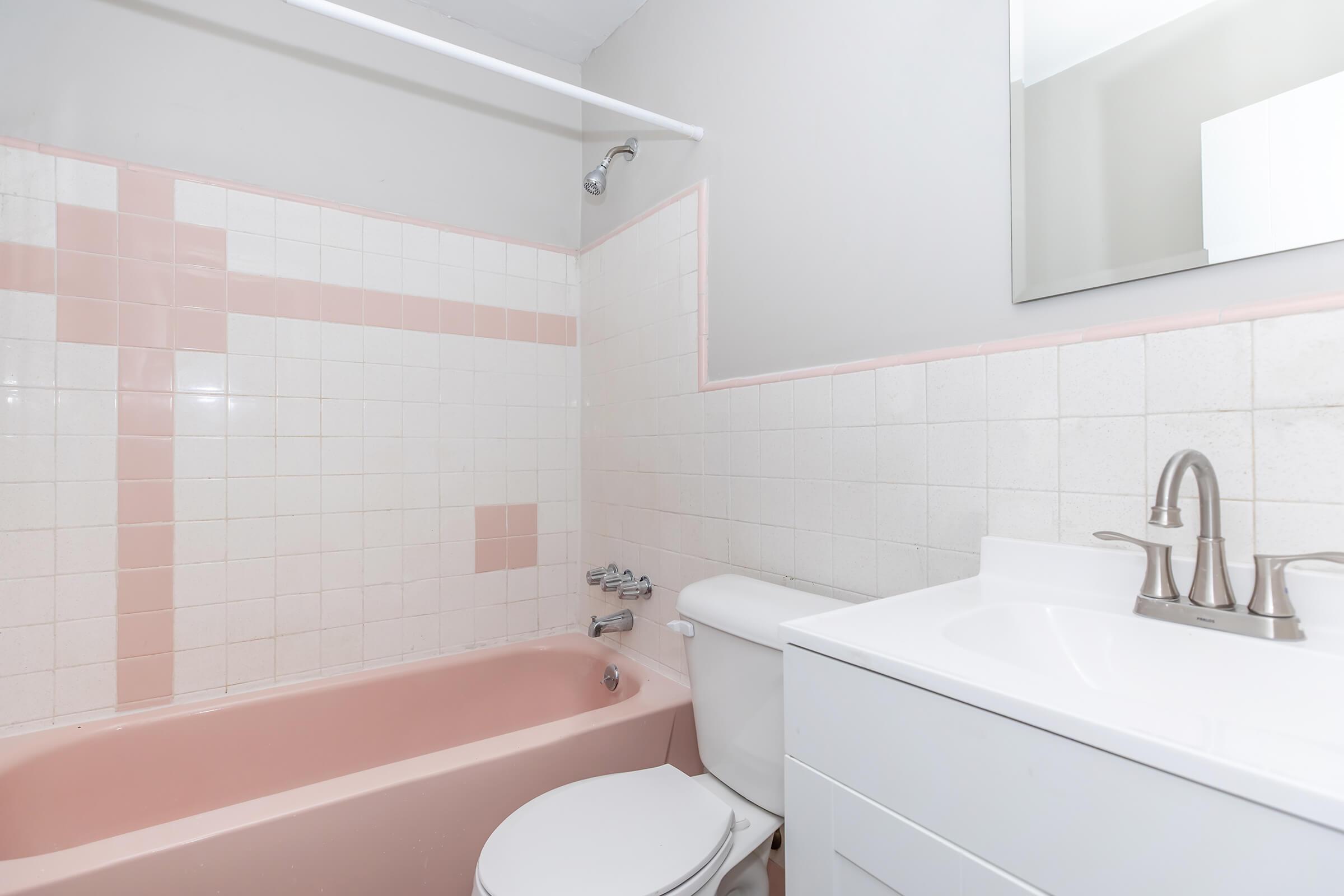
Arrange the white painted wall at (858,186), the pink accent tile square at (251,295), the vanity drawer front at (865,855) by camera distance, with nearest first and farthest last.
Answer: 1. the vanity drawer front at (865,855)
2. the white painted wall at (858,186)
3. the pink accent tile square at (251,295)

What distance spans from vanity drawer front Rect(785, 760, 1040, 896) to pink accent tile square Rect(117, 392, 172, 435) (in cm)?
177

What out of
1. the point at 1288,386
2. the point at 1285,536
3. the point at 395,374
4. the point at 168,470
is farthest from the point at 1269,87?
the point at 168,470

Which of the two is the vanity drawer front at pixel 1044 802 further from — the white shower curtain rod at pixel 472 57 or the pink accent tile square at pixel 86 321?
the pink accent tile square at pixel 86 321

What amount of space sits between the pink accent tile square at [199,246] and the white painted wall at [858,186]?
4.00 feet

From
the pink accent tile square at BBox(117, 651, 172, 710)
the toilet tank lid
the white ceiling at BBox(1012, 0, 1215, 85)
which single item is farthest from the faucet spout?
the pink accent tile square at BBox(117, 651, 172, 710)

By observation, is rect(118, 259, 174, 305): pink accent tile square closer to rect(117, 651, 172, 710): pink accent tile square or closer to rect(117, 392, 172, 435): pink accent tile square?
rect(117, 392, 172, 435): pink accent tile square

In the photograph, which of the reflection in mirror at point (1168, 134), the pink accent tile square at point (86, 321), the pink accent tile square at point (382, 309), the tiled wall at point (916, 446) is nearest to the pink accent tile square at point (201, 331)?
the pink accent tile square at point (86, 321)

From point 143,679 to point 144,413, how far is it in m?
0.68

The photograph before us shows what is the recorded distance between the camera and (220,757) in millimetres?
1627

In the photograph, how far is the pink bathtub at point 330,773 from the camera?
112 cm

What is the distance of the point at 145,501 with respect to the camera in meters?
1.63

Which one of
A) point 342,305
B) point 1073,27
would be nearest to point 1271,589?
point 1073,27

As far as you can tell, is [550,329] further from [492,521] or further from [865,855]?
[865,855]

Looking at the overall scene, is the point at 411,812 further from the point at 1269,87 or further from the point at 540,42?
the point at 540,42
